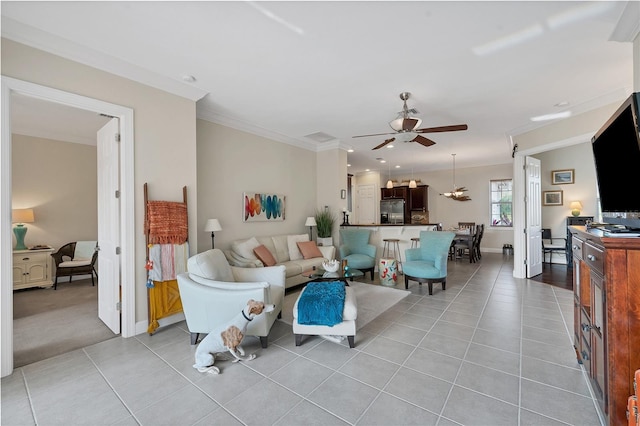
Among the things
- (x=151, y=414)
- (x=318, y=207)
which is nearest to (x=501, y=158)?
(x=318, y=207)

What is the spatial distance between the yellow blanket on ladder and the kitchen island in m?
3.78

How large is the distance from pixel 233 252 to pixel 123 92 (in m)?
2.54

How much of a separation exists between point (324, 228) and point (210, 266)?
11.1 ft

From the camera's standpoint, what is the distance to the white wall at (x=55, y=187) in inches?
200

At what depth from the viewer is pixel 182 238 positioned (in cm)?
332

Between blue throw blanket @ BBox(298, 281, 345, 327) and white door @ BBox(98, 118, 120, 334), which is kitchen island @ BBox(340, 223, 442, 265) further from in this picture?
white door @ BBox(98, 118, 120, 334)

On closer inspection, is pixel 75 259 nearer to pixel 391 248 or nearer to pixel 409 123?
pixel 391 248

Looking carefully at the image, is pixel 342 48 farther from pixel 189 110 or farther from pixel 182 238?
pixel 182 238

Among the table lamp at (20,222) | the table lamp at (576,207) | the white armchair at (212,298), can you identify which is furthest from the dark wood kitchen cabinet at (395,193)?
the table lamp at (20,222)

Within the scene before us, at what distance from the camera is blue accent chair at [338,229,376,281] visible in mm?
5191

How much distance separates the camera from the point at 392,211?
9.80 m

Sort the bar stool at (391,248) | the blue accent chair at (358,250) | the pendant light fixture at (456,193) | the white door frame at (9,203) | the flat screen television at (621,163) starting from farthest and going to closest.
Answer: the pendant light fixture at (456,193)
the bar stool at (391,248)
the blue accent chair at (358,250)
the white door frame at (9,203)
the flat screen television at (621,163)

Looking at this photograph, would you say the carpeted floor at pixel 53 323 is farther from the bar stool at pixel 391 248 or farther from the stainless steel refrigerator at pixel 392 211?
the stainless steel refrigerator at pixel 392 211

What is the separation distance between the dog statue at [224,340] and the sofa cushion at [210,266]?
654 mm
